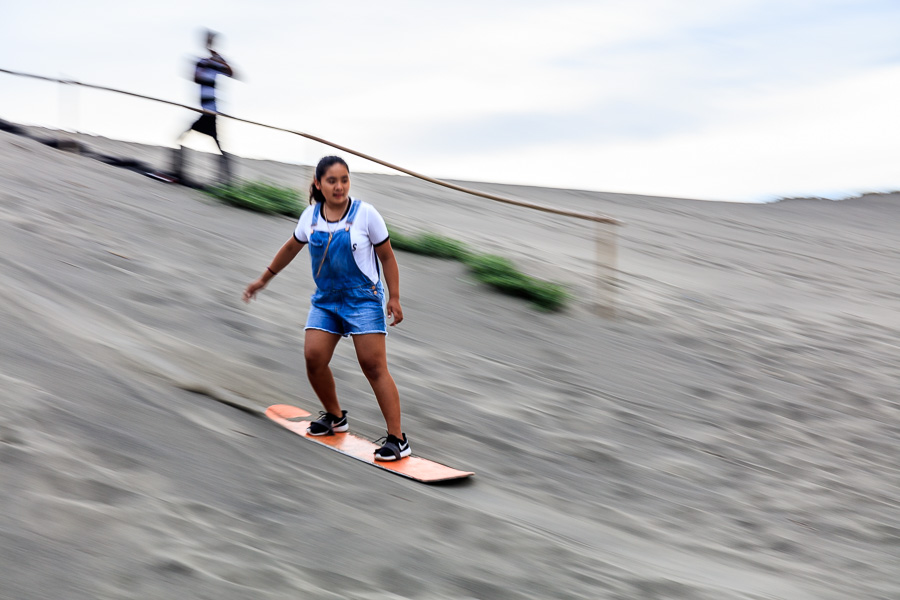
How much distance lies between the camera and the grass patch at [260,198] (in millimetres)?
9945

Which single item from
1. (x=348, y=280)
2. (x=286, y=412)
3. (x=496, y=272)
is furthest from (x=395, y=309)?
(x=496, y=272)

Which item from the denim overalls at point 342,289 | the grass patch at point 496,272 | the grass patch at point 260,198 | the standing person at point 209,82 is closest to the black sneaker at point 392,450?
the denim overalls at point 342,289

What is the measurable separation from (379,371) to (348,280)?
0.49 meters

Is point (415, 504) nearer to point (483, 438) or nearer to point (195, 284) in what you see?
point (483, 438)

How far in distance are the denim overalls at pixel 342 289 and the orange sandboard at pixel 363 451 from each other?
1.95ft

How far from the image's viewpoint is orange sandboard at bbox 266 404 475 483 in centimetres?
425

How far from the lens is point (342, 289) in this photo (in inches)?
166

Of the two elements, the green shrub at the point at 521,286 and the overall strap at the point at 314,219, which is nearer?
the overall strap at the point at 314,219

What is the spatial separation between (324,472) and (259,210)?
639 cm

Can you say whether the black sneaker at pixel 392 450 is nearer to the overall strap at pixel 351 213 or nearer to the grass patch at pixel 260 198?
the overall strap at pixel 351 213

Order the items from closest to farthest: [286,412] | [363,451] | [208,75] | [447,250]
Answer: [363,451] → [286,412] → [447,250] → [208,75]

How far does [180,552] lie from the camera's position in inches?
112

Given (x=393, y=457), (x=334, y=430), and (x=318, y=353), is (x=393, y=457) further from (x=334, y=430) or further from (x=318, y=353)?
(x=318, y=353)

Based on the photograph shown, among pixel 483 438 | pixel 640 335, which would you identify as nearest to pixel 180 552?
pixel 483 438
